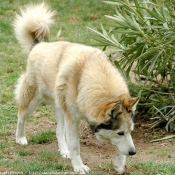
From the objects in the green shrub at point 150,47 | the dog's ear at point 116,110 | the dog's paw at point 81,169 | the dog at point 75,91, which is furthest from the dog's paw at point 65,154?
the dog's ear at point 116,110

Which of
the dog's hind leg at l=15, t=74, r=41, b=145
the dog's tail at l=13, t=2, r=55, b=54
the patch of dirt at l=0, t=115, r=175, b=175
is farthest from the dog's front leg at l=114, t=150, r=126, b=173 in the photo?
the dog's tail at l=13, t=2, r=55, b=54

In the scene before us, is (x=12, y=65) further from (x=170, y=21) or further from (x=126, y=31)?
(x=170, y=21)

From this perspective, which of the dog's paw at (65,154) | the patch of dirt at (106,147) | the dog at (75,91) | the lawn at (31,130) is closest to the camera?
the dog at (75,91)

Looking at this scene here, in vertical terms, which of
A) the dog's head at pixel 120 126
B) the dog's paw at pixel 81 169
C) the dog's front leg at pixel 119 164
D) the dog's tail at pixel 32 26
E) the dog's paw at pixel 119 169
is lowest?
the dog's paw at pixel 81 169

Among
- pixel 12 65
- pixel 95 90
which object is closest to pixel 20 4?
pixel 12 65

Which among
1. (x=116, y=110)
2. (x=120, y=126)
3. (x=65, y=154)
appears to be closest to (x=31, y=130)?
(x=65, y=154)

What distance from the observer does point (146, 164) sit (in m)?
5.18

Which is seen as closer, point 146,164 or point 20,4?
point 146,164

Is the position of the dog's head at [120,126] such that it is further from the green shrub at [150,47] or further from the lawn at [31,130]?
the green shrub at [150,47]

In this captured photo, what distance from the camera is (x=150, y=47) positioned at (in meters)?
6.57

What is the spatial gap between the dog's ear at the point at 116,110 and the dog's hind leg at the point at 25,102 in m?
1.91

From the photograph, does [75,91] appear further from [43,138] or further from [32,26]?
[32,26]

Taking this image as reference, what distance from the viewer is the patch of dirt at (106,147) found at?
5.69 meters

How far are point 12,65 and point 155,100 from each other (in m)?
4.26
